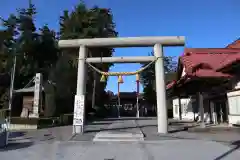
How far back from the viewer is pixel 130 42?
49.2ft

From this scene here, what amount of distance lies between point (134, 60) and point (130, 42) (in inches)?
43.7

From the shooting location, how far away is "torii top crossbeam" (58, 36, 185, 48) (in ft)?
48.4

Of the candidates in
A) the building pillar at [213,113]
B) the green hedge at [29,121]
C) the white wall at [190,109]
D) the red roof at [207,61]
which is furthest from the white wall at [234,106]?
the green hedge at [29,121]

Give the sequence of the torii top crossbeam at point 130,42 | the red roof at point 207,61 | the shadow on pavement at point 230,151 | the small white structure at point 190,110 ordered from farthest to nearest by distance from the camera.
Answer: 1. the small white structure at point 190,110
2. the red roof at point 207,61
3. the torii top crossbeam at point 130,42
4. the shadow on pavement at point 230,151

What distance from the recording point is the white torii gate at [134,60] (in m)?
14.3

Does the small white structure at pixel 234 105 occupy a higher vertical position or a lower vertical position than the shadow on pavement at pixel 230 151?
higher

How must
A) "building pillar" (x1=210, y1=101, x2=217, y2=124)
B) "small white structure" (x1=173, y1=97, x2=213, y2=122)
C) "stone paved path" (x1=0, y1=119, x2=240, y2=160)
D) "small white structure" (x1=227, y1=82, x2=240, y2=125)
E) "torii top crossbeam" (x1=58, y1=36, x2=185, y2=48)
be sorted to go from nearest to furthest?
"stone paved path" (x1=0, y1=119, x2=240, y2=160) → "torii top crossbeam" (x1=58, y1=36, x2=185, y2=48) → "small white structure" (x1=227, y1=82, x2=240, y2=125) → "building pillar" (x1=210, y1=101, x2=217, y2=124) → "small white structure" (x1=173, y1=97, x2=213, y2=122)

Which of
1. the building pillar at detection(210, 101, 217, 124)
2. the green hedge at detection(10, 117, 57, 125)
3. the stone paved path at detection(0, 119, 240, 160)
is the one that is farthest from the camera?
the building pillar at detection(210, 101, 217, 124)

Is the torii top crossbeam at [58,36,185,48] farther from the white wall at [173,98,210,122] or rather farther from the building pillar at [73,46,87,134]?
the white wall at [173,98,210,122]

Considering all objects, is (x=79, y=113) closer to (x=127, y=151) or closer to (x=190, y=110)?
(x=127, y=151)

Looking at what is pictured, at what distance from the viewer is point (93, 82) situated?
36281 mm

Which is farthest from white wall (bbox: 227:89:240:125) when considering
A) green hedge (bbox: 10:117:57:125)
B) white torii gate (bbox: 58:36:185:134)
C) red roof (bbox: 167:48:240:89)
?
green hedge (bbox: 10:117:57:125)

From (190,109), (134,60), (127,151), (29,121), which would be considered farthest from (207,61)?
(29,121)

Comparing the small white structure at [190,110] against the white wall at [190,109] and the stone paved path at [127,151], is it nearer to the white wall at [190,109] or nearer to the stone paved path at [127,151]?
the white wall at [190,109]
